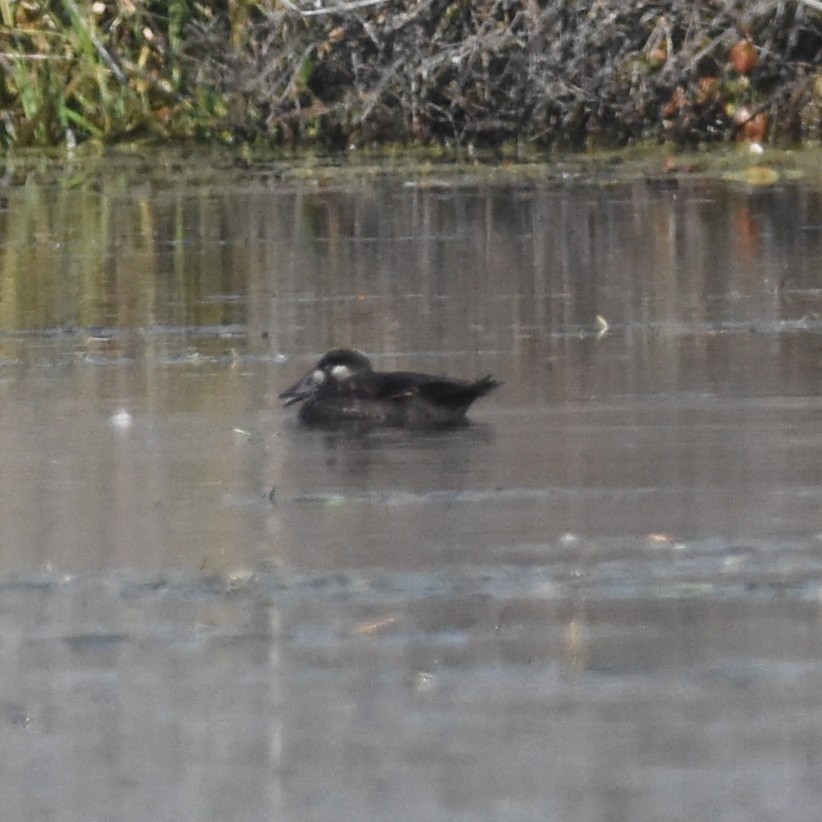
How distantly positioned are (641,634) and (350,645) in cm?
44

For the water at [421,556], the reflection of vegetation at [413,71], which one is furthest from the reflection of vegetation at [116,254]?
the reflection of vegetation at [413,71]

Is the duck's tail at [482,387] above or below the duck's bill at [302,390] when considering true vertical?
above

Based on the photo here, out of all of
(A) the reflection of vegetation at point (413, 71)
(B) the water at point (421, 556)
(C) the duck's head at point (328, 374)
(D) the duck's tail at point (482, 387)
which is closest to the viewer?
(B) the water at point (421, 556)

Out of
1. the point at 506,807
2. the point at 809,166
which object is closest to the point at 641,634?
the point at 506,807

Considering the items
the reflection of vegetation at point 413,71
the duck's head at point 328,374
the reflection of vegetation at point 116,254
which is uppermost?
the reflection of vegetation at point 413,71

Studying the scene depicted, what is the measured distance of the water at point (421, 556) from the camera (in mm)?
3291

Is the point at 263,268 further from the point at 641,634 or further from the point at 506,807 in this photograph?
the point at 506,807

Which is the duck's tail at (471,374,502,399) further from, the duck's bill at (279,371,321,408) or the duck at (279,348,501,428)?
the duck's bill at (279,371,321,408)

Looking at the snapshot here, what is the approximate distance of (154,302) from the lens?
934 cm

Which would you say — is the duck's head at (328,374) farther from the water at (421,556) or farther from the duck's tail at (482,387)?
the duck's tail at (482,387)

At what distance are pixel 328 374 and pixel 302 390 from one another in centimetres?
8

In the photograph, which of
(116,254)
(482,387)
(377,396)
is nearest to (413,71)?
(116,254)

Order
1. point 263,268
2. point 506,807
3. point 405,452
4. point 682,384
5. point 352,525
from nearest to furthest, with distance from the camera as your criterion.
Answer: point 506,807 → point 352,525 → point 405,452 → point 682,384 → point 263,268

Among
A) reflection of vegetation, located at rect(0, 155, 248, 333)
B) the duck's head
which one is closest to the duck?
the duck's head
